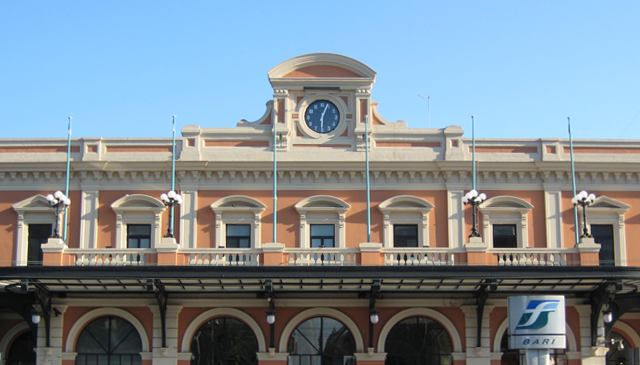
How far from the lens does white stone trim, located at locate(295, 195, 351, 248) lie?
34.3 metres

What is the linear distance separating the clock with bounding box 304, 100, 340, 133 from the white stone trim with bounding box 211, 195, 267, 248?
4.13 m

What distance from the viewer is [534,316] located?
23922 millimetres

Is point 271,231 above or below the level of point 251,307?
above

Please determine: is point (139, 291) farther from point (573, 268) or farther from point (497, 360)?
point (573, 268)

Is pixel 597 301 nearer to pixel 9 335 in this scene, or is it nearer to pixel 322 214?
pixel 322 214

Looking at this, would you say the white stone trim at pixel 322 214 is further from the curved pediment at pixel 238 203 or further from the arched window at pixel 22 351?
the arched window at pixel 22 351

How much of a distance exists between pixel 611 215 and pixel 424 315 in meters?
10.0

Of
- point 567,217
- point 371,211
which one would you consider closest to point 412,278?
point 371,211

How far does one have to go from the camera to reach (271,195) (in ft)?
114

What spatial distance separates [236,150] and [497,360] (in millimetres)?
13362

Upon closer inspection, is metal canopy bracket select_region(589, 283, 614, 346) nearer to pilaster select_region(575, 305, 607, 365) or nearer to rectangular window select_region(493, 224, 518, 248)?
pilaster select_region(575, 305, 607, 365)

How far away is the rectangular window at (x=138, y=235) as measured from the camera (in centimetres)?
3453

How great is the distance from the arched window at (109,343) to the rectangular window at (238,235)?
5945 millimetres

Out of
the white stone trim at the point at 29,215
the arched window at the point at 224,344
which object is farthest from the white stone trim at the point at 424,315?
the white stone trim at the point at 29,215
